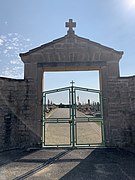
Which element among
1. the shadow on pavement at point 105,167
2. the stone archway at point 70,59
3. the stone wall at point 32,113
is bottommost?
the shadow on pavement at point 105,167

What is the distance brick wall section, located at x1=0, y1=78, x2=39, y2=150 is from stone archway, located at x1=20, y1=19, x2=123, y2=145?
0.35m

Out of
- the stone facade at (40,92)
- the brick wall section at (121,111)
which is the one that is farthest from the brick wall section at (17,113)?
the brick wall section at (121,111)

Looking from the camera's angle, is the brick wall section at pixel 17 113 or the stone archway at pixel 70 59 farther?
the stone archway at pixel 70 59

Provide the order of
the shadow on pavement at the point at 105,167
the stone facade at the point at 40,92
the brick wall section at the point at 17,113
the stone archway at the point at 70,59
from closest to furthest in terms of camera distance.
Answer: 1. the shadow on pavement at the point at 105,167
2. the brick wall section at the point at 17,113
3. the stone facade at the point at 40,92
4. the stone archway at the point at 70,59

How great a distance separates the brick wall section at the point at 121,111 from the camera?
6793mm

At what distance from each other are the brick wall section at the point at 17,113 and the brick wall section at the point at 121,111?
3.01 m

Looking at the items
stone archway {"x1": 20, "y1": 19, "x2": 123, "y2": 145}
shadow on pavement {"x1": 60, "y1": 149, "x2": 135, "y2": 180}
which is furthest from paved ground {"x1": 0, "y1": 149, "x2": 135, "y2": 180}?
stone archway {"x1": 20, "y1": 19, "x2": 123, "y2": 145}

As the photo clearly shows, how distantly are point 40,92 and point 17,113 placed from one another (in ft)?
3.96

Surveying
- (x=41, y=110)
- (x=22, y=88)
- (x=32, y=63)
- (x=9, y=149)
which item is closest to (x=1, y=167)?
(x=9, y=149)

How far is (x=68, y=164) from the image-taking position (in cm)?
483

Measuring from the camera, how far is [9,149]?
21.6 feet

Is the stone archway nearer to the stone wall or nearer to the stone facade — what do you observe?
the stone facade

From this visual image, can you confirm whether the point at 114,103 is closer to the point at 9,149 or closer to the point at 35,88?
the point at 35,88

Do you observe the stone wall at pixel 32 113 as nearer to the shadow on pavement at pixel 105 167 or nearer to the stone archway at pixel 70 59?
the stone archway at pixel 70 59
